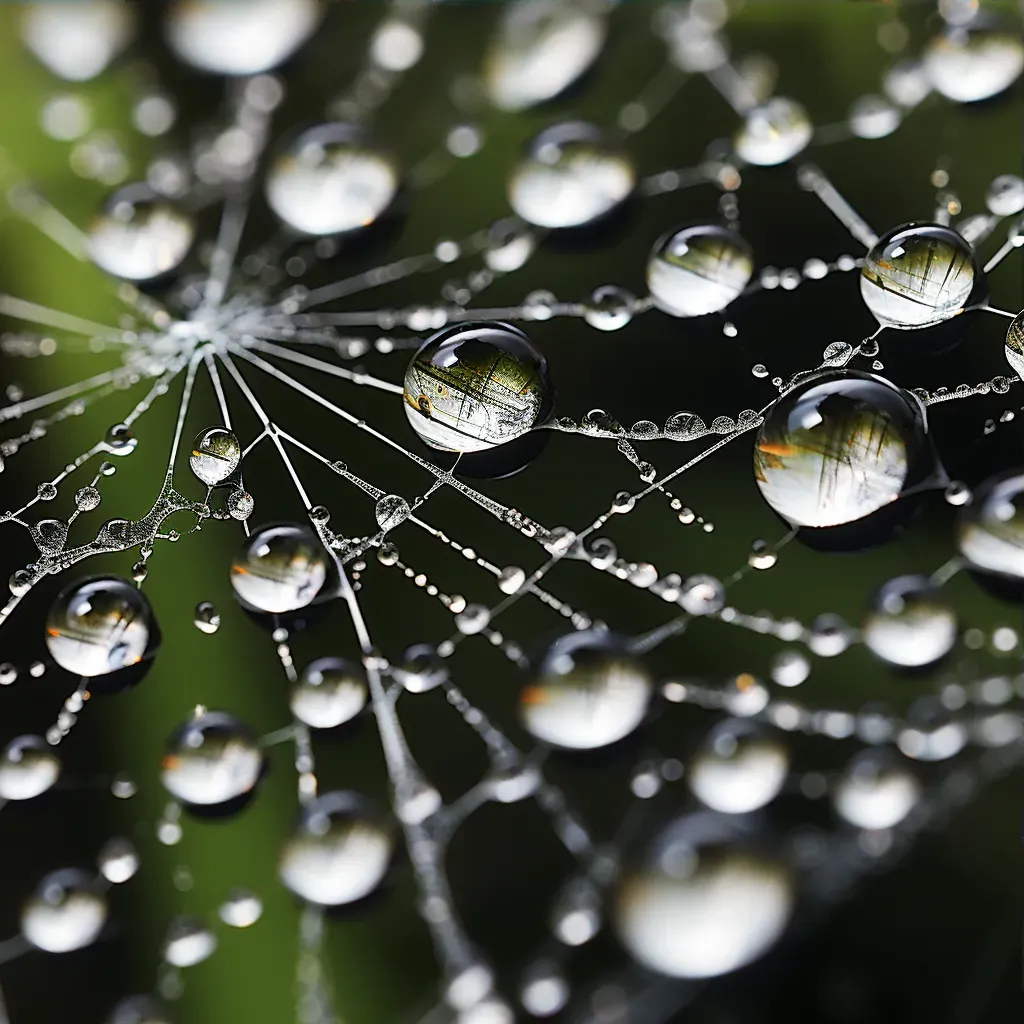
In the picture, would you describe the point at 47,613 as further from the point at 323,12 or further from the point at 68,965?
the point at 323,12

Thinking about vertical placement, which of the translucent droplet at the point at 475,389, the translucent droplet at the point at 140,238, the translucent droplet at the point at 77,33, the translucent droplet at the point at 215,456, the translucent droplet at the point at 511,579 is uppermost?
the translucent droplet at the point at 77,33

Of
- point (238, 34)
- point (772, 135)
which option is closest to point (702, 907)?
point (772, 135)

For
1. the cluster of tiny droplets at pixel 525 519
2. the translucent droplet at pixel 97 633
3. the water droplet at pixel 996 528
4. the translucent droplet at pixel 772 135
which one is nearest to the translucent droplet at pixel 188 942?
the cluster of tiny droplets at pixel 525 519

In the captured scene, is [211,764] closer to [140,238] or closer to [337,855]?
[337,855]

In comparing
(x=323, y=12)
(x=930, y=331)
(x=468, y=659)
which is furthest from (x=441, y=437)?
(x=323, y=12)

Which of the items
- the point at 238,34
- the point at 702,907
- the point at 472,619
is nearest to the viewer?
the point at 702,907

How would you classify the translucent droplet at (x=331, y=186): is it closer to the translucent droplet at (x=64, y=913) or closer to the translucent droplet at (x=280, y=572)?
the translucent droplet at (x=280, y=572)
